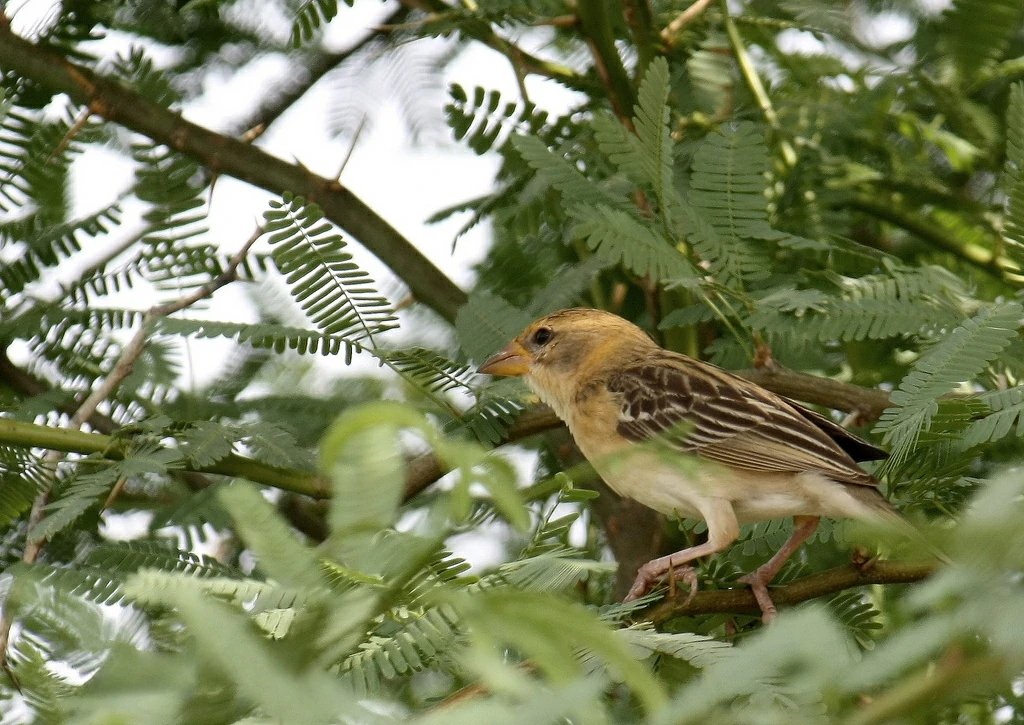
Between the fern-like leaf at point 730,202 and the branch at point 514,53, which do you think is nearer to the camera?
the fern-like leaf at point 730,202

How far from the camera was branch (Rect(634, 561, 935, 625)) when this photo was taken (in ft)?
9.68

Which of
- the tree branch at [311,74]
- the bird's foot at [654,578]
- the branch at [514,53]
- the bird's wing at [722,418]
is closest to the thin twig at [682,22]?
the branch at [514,53]

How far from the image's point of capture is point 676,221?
11.9 feet

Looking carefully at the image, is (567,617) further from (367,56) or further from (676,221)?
(367,56)

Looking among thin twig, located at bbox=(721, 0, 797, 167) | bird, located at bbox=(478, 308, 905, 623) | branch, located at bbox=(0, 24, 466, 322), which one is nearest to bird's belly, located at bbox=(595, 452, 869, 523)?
bird, located at bbox=(478, 308, 905, 623)

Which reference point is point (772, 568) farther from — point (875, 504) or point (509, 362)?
point (509, 362)

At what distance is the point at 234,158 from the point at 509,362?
48.9 inches

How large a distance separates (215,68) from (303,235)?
2484 millimetres

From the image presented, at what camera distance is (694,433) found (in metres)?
4.33

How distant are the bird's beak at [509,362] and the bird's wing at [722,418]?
1.15 ft

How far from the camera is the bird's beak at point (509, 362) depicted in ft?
14.3

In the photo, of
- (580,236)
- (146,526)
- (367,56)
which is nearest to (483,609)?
(580,236)

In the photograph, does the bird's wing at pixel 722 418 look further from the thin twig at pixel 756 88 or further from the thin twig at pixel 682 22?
the thin twig at pixel 682 22

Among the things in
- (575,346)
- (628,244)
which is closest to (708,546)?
(628,244)
